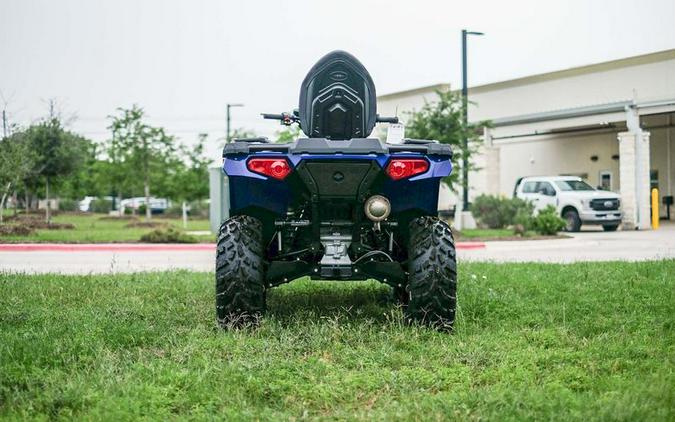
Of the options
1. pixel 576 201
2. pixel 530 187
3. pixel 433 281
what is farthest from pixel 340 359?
pixel 530 187

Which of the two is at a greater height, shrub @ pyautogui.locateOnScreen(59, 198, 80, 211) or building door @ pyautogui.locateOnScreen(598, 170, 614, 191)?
building door @ pyautogui.locateOnScreen(598, 170, 614, 191)

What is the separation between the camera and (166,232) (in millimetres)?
21281

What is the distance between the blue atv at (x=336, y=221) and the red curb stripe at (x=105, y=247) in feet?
41.0

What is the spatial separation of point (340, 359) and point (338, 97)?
8.58 feet

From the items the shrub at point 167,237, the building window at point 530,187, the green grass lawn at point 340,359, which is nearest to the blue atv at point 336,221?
the green grass lawn at point 340,359

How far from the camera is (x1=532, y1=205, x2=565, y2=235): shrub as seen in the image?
23.6 metres

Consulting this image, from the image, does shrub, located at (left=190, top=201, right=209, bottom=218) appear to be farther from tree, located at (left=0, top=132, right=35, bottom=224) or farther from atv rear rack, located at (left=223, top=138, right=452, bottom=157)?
atv rear rack, located at (left=223, top=138, right=452, bottom=157)

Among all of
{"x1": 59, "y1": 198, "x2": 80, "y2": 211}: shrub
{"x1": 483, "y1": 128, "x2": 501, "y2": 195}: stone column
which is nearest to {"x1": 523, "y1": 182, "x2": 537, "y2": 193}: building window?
{"x1": 483, "y1": 128, "x2": 501, "y2": 195}: stone column

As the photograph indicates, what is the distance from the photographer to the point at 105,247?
19.2 metres

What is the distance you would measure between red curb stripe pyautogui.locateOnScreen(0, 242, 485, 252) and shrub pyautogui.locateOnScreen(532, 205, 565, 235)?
4.54 metres

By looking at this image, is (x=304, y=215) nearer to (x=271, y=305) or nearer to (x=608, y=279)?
(x=271, y=305)

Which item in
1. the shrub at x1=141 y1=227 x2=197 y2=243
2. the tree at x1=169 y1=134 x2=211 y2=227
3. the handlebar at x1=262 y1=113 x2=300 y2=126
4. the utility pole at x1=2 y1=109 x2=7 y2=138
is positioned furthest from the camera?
the tree at x1=169 y1=134 x2=211 y2=227

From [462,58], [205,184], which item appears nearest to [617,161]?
[462,58]

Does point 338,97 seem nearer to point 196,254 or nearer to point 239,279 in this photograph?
point 239,279
